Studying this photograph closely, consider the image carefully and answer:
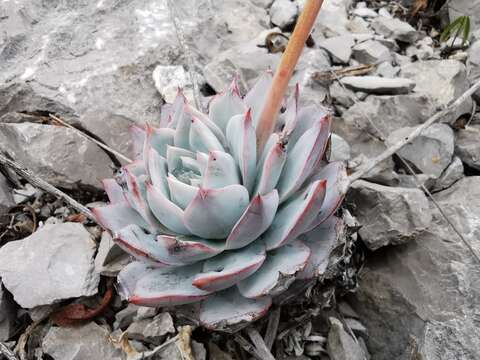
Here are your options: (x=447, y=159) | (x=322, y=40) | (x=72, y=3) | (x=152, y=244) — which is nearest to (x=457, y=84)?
(x=447, y=159)

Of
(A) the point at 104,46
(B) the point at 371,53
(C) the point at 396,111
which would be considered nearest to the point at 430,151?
(C) the point at 396,111

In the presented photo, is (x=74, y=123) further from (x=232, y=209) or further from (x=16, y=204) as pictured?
(x=232, y=209)

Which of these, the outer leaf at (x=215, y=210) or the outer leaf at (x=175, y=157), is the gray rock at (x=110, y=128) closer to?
the outer leaf at (x=175, y=157)

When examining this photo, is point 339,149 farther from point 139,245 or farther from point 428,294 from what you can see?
point 139,245

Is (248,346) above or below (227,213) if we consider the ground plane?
below

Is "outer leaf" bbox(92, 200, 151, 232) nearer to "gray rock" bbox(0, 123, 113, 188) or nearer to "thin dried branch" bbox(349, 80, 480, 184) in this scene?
"gray rock" bbox(0, 123, 113, 188)

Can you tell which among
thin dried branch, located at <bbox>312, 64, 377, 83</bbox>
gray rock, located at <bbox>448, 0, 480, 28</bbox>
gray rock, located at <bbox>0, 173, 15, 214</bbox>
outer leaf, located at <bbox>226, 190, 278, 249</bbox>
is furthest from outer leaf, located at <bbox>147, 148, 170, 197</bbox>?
gray rock, located at <bbox>448, 0, 480, 28</bbox>
